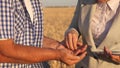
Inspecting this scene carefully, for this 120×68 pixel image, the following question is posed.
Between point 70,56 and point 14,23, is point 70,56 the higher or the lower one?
the lower one

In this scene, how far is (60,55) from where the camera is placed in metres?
3.58

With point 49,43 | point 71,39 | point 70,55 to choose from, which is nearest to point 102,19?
point 71,39

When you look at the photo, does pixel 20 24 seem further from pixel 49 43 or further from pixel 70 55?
pixel 49 43

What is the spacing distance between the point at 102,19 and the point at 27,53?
50.1 inches

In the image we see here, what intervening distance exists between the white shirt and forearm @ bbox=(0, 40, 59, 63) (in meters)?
0.93

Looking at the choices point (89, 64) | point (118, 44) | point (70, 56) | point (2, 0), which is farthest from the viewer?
point (89, 64)

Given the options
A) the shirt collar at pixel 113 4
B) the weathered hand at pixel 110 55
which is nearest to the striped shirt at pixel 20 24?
the weathered hand at pixel 110 55

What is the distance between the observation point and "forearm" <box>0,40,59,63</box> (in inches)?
125

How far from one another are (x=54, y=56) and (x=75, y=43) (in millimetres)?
821

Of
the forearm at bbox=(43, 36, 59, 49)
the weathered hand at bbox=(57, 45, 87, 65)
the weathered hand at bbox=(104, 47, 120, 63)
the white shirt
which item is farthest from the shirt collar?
the forearm at bbox=(43, 36, 59, 49)

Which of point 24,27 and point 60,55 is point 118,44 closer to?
point 60,55

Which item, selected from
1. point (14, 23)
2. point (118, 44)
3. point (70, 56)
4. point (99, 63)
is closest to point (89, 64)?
point (99, 63)

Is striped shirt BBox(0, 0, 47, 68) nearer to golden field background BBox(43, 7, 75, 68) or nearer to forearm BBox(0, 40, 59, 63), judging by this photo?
forearm BBox(0, 40, 59, 63)

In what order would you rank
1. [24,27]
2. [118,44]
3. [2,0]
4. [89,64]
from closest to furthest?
1. [2,0]
2. [24,27]
3. [118,44]
4. [89,64]
